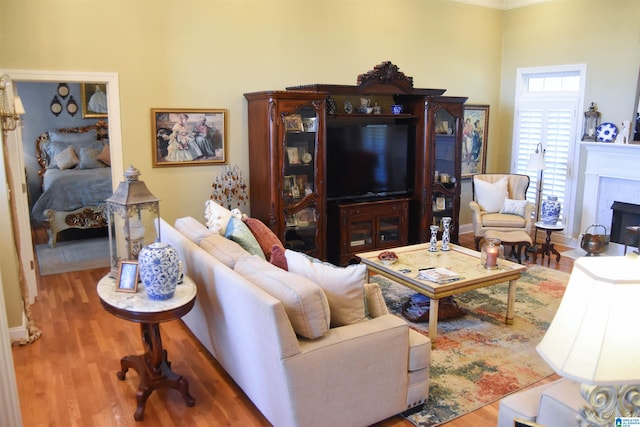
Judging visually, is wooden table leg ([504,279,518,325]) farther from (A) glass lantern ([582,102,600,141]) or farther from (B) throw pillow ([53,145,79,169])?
(B) throw pillow ([53,145,79,169])

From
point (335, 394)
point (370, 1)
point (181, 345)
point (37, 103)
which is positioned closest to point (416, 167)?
point (370, 1)

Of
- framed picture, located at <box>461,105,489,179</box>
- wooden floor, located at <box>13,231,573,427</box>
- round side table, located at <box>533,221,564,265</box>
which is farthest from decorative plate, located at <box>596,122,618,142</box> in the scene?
wooden floor, located at <box>13,231,573,427</box>

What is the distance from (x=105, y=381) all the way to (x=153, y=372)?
47 centimetres

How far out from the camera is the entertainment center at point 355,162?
5.35 metres

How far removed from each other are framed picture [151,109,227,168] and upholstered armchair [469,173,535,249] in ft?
10.5

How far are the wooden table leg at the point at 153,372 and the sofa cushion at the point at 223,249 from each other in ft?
1.91

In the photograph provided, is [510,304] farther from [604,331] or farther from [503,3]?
[503,3]

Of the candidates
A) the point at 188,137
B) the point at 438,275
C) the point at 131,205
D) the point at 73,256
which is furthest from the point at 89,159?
the point at 438,275

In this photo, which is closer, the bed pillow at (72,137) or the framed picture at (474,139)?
the framed picture at (474,139)

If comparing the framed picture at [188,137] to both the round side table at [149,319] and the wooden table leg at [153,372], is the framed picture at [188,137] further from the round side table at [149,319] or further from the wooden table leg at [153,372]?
the wooden table leg at [153,372]

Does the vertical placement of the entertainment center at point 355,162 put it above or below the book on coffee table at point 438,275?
above

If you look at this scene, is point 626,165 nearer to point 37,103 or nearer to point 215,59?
point 215,59

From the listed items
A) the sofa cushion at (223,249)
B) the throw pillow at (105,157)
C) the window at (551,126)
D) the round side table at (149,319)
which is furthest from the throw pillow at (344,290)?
the throw pillow at (105,157)

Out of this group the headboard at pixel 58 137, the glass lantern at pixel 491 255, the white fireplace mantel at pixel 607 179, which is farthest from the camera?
the headboard at pixel 58 137
